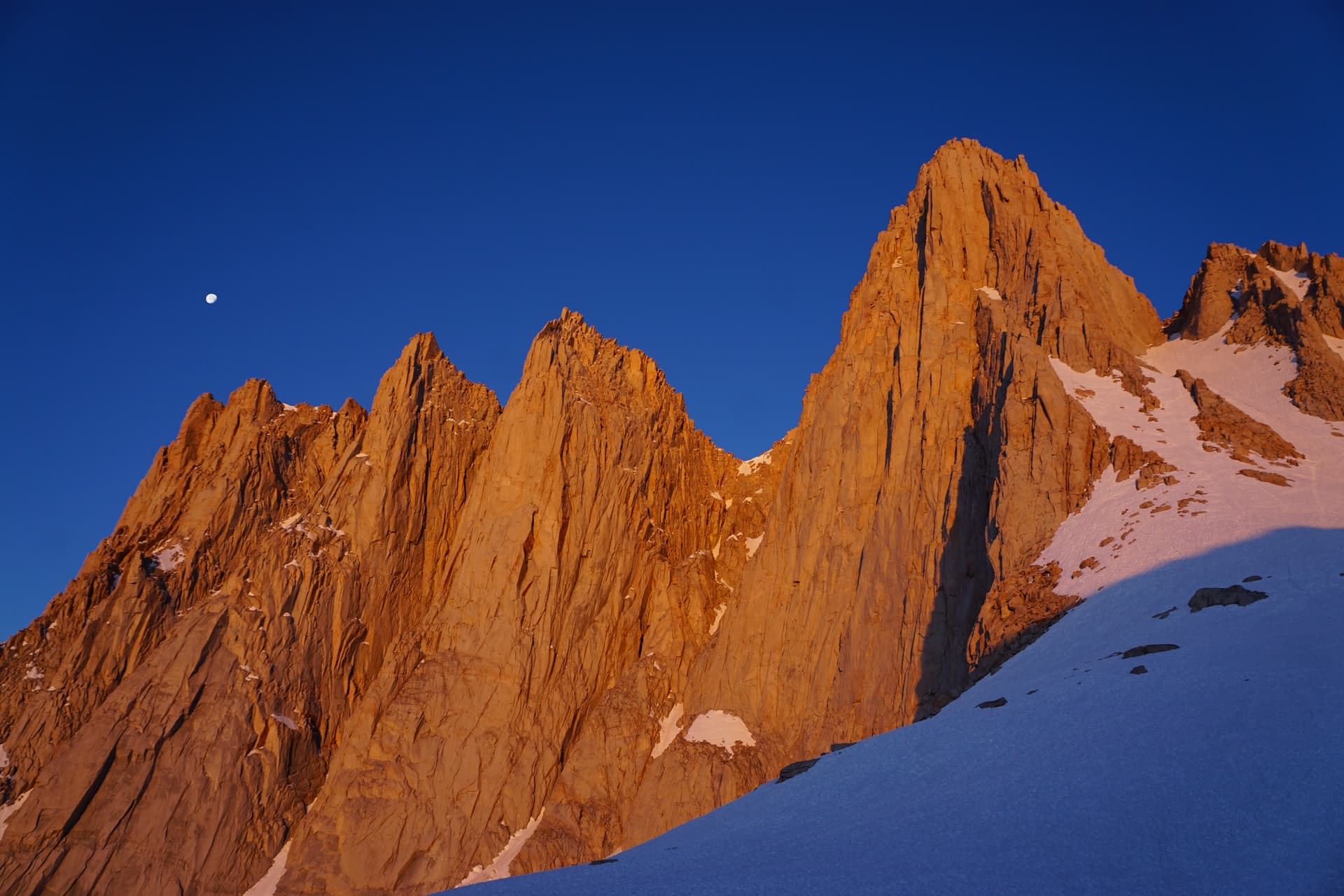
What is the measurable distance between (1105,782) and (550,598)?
52351mm

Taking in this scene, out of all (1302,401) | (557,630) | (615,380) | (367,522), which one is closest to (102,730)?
(367,522)

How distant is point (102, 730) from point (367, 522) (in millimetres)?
20248

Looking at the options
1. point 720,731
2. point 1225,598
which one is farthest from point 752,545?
point 1225,598

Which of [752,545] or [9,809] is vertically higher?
[752,545]

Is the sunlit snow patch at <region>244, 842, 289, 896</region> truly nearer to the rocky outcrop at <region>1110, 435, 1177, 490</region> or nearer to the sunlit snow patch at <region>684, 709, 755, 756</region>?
the sunlit snow patch at <region>684, 709, 755, 756</region>

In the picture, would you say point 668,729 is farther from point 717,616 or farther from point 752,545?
point 752,545

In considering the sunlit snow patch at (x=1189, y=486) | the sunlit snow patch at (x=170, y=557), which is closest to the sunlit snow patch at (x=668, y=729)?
the sunlit snow patch at (x=1189, y=486)

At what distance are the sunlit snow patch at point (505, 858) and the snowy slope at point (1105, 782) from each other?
121 ft

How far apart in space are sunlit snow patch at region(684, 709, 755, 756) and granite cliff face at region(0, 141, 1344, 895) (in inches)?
10.8

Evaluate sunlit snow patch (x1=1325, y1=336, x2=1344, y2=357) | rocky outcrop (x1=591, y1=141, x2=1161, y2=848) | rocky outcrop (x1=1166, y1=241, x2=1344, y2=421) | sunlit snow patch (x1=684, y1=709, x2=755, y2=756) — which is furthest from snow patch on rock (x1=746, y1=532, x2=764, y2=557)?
sunlit snow patch (x1=1325, y1=336, x2=1344, y2=357)

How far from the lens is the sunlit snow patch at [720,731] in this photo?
183 feet

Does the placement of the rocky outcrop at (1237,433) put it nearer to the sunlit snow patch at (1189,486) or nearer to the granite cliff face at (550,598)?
the granite cliff face at (550,598)

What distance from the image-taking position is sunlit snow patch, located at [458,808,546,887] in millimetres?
54281

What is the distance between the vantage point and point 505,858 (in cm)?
5553
